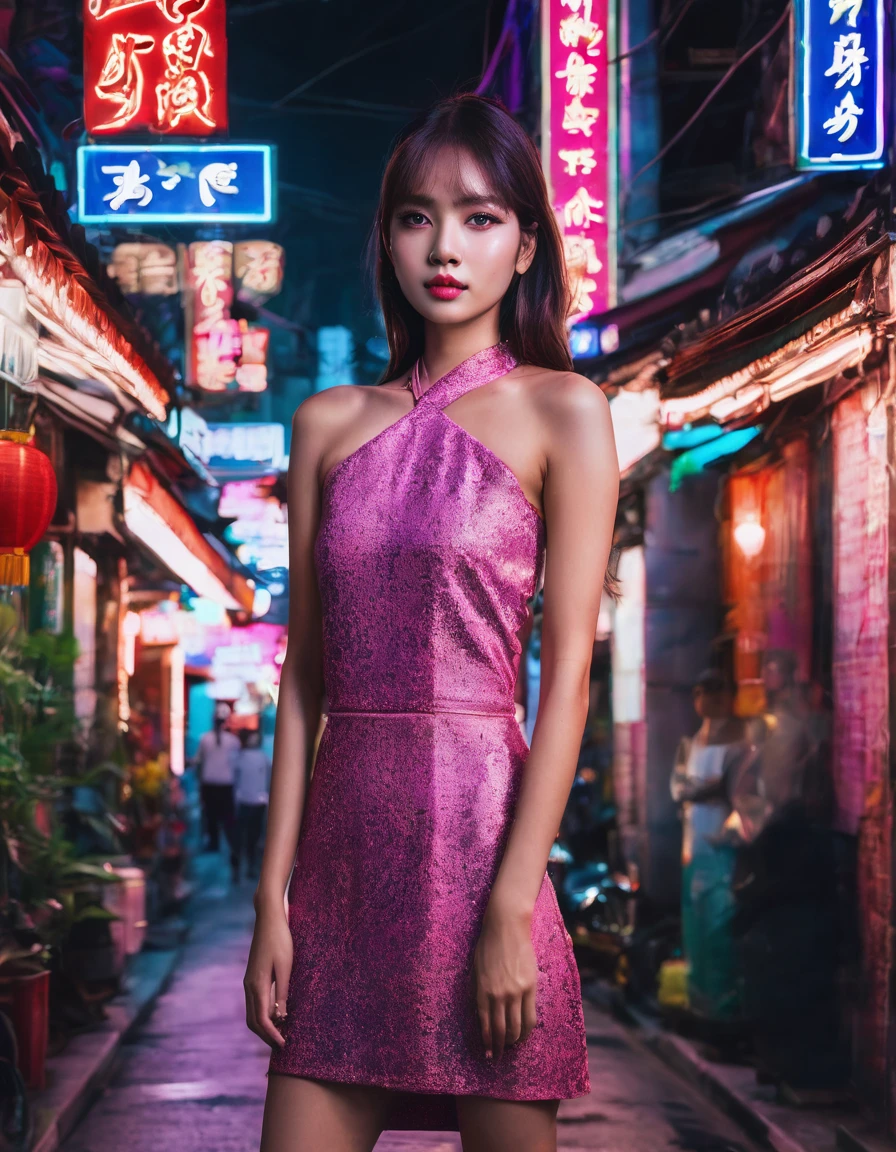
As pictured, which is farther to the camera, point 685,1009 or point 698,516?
point 698,516

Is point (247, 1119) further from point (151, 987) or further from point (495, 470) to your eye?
point (495, 470)

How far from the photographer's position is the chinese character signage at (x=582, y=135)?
6.10 metres

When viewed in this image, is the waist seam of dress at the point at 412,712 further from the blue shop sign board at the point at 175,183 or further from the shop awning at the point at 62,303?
the blue shop sign board at the point at 175,183

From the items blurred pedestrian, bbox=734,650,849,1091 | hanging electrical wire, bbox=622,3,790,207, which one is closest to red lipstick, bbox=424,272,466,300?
hanging electrical wire, bbox=622,3,790,207

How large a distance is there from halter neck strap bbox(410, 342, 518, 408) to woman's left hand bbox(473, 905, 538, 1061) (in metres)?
0.62

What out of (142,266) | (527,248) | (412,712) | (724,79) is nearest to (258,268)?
(142,266)

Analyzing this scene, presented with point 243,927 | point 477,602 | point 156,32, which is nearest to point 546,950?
point 477,602

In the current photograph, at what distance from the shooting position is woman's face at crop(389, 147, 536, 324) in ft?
5.56

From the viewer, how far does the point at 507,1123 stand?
5.02ft

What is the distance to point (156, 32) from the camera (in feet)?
14.8

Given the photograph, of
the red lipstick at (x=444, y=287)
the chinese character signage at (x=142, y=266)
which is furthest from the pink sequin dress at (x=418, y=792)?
the chinese character signage at (x=142, y=266)

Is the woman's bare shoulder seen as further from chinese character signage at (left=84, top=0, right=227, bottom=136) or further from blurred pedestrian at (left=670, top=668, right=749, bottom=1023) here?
blurred pedestrian at (left=670, top=668, right=749, bottom=1023)

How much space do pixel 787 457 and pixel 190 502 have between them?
394cm

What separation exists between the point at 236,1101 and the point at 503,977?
378 cm
